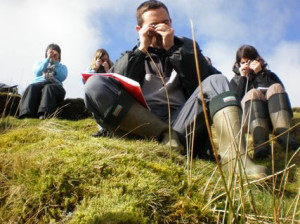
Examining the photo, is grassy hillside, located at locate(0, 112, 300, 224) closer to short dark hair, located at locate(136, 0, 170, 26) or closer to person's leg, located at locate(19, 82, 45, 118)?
short dark hair, located at locate(136, 0, 170, 26)

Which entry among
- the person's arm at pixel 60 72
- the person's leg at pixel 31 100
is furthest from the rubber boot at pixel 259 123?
the person's arm at pixel 60 72

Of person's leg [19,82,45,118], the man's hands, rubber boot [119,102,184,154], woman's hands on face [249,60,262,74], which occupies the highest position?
woman's hands on face [249,60,262,74]

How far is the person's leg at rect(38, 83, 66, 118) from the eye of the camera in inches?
277

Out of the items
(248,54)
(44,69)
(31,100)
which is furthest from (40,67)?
(248,54)

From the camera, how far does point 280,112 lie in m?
3.98

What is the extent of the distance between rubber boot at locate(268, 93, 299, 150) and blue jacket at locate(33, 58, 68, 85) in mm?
5024

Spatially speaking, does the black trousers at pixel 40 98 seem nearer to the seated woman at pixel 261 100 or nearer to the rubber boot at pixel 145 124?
the seated woman at pixel 261 100

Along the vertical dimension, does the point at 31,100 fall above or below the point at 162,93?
below

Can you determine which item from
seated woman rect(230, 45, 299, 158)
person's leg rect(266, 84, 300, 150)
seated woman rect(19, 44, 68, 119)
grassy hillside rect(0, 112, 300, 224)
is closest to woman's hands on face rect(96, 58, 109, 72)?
seated woman rect(19, 44, 68, 119)

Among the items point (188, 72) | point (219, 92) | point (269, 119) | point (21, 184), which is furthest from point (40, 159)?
point (269, 119)

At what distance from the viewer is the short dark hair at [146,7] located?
11.3 feet

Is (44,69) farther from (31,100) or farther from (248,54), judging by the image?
(248,54)

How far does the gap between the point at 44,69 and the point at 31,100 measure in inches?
34.2

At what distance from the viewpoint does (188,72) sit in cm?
327
